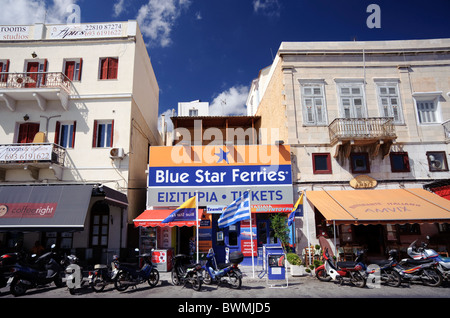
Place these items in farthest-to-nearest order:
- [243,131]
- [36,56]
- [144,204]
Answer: [243,131]
[144,204]
[36,56]

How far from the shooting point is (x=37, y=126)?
14.9 meters

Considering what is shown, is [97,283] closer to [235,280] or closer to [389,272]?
[235,280]

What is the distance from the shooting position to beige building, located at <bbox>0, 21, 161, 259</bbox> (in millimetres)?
13805

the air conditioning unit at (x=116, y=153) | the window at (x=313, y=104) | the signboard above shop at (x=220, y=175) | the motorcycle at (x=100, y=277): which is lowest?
the motorcycle at (x=100, y=277)

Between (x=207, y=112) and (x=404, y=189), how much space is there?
26.3 metres

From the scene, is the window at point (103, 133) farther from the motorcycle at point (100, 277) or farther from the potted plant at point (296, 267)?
the potted plant at point (296, 267)

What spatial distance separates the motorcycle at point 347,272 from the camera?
369 inches

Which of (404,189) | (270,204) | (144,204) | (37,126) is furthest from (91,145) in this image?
(404,189)

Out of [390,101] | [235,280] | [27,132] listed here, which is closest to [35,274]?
[235,280]

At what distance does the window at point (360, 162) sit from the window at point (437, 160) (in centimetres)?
338

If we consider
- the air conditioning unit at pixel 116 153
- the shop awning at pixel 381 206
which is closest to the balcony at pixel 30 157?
the air conditioning unit at pixel 116 153

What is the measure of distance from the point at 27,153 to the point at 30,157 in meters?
0.29

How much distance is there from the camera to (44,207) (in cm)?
1155
